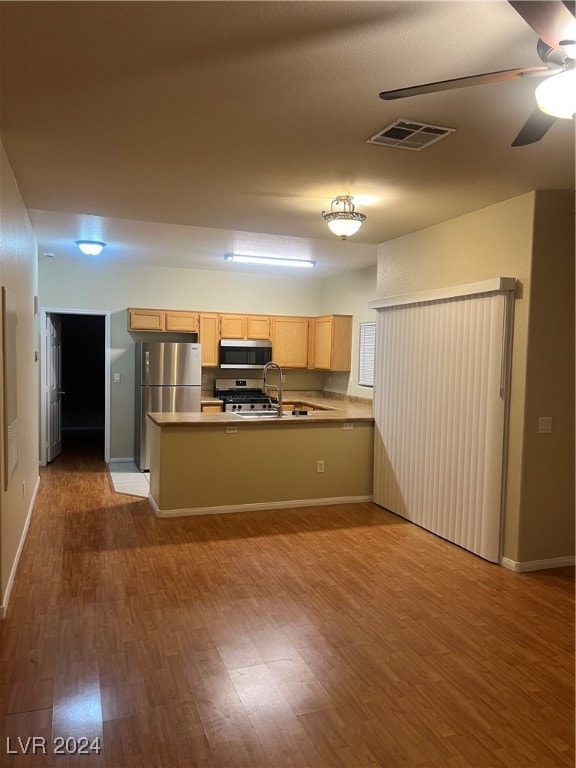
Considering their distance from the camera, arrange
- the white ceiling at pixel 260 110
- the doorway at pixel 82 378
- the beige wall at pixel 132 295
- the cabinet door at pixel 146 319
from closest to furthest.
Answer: the white ceiling at pixel 260 110 → the beige wall at pixel 132 295 → the cabinet door at pixel 146 319 → the doorway at pixel 82 378

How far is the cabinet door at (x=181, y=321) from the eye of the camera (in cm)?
738

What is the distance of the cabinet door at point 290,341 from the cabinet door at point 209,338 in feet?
2.81

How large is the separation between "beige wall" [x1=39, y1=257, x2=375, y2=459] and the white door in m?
0.48

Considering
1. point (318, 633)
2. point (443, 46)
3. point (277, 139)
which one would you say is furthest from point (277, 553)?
point (443, 46)

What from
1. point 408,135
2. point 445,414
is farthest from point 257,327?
point 408,135

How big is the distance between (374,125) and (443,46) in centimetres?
69

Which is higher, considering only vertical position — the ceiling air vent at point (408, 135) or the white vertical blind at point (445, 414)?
the ceiling air vent at point (408, 135)

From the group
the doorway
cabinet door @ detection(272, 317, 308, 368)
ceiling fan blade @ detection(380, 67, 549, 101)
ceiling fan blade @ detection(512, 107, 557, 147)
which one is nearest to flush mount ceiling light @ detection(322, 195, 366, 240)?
ceiling fan blade @ detection(512, 107, 557, 147)

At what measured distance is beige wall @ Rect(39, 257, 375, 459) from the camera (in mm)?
7109

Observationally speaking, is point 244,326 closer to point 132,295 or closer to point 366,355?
point 132,295

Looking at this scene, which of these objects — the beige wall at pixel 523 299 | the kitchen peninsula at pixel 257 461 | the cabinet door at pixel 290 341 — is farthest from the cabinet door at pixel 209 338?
the beige wall at pixel 523 299

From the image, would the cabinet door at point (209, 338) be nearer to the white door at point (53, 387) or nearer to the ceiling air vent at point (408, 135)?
the white door at point (53, 387)

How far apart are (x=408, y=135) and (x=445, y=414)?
2303 mm

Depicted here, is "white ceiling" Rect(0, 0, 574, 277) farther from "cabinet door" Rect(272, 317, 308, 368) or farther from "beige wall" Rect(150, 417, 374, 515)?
"cabinet door" Rect(272, 317, 308, 368)
